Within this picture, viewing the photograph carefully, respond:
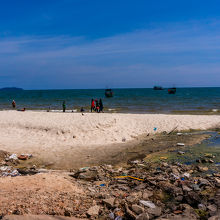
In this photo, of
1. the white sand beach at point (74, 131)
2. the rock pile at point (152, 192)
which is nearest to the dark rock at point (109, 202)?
the rock pile at point (152, 192)

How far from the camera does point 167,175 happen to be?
7254 millimetres

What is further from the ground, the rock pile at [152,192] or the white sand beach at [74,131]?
the white sand beach at [74,131]

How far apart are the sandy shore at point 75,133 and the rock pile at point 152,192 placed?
10.4 feet

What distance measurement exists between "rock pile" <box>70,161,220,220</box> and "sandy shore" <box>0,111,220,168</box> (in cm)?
316

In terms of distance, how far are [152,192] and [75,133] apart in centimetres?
831

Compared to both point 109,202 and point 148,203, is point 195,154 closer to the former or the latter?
point 148,203

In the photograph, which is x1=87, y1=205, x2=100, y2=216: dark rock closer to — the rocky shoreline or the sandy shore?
the rocky shoreline

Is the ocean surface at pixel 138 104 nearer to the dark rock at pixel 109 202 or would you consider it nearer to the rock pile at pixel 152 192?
the rock pile at pixel 152 192

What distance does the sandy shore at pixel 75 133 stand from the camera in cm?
1114

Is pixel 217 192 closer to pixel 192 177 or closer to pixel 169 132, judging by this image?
pixel 192 177

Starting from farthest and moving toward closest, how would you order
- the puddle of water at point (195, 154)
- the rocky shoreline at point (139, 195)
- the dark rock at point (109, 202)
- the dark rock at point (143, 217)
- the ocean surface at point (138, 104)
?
1. the ocean surface at point (138, 104)
2. the puddle of water at point (195, 154)
3. the dark rock at point (109, 202)
4. the rocky shoreline at point (139, 195)
5. the dark rock at point (143, 217)

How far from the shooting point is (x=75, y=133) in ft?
45.0

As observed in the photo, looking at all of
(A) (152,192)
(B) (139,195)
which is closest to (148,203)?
(B) (139,195)

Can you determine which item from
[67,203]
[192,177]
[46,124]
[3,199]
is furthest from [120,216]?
[46,124]
